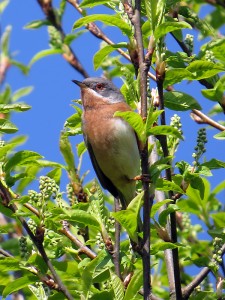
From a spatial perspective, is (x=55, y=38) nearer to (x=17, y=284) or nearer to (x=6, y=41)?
(x=6, y=41)

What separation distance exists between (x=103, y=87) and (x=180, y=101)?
156cm

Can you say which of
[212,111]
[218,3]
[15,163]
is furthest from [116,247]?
[218,3]

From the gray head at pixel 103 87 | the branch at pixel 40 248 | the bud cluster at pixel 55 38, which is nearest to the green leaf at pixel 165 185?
the branch at pixel 40 248

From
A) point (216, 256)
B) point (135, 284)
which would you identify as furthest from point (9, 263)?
point (216, 256)

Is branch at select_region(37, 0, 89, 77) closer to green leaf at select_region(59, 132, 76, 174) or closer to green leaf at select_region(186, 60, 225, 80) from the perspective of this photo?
green leaf at select_region(59, 132, 76, 174)

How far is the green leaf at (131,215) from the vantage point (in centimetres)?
385

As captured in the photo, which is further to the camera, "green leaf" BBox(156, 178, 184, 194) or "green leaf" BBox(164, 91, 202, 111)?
"green leaf" BBox(164, 91, 202, 111)

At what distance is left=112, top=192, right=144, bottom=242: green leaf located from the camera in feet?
12.6

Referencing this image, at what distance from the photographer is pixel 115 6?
4.72 meters

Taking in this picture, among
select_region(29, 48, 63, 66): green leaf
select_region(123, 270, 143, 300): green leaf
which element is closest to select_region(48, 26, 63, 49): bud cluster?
select_region(29, 48, 63, 66): green leaf

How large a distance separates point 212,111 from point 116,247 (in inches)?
86.1

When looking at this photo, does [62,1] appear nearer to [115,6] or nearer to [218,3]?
[218,3]

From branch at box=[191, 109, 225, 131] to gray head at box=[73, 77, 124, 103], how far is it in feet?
2.10

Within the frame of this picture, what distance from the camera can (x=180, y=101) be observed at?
4570 mm
